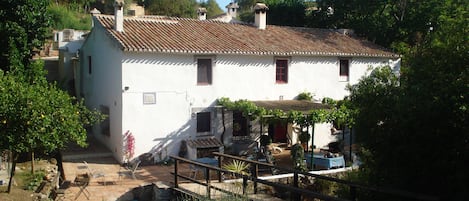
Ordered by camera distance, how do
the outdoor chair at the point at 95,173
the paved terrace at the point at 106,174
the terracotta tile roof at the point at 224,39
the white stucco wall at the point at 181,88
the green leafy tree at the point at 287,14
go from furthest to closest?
the green leafy tree at the point at 287,14, the terracotta tile roof at the point at 224,39, the white stucco wall at the point at 181,88, the outdoor chair at the point at 95,173, the paved terrace at the point at 106,174

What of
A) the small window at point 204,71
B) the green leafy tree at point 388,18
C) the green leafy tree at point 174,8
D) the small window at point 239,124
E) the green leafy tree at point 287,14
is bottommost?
the small window at point 239,124

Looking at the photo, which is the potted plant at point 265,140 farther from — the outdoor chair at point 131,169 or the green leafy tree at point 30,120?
the green leafy tree at point 30,120

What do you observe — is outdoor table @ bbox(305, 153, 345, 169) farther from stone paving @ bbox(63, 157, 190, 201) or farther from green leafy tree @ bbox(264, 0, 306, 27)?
green leafy tree @ bbox(264, 0, 306, 27)

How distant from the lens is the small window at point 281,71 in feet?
69.3

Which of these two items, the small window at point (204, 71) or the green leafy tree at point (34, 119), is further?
the small window at point (204, 71)

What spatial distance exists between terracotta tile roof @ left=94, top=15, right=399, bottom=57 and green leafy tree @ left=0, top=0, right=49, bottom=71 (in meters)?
2.69

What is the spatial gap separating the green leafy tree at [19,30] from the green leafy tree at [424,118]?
12519 mm

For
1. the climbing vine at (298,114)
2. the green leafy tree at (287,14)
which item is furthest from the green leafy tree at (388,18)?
the climbing vine at (298,114)

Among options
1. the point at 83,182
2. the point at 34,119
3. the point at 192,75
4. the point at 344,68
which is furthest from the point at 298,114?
the point at 34,119

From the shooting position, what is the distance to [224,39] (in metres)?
20.7

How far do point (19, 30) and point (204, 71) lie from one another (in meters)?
7.04

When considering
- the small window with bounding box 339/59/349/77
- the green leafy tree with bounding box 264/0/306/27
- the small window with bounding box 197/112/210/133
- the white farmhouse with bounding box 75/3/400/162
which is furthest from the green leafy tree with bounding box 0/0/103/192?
the green leafy tree with bounding box 264/0/306/27

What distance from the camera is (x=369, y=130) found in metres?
8.08

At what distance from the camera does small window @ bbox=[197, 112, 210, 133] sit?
1942 centimetres
